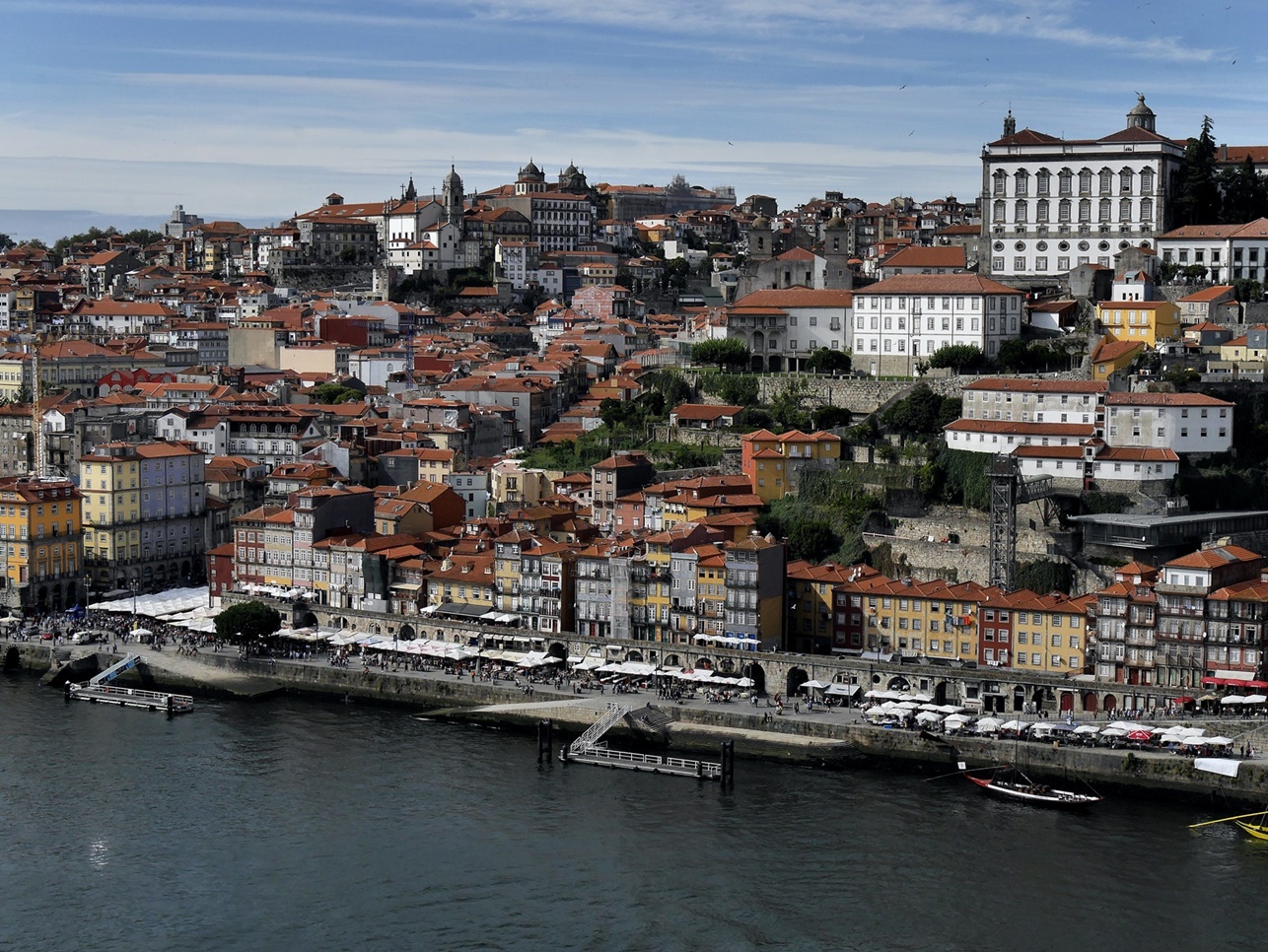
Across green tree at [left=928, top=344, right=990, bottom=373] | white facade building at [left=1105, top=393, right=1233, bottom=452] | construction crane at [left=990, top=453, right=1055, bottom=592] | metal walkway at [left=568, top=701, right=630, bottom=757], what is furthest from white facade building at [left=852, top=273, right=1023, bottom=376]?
metal walkway at [left=568, top=701, right=630, bottom=757]

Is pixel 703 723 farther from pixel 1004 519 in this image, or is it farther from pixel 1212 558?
pixel 1212 558

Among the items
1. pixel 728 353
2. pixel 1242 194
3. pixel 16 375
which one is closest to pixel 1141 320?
pixel 1242 194

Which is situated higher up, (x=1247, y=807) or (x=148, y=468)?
(x=148, y=468)

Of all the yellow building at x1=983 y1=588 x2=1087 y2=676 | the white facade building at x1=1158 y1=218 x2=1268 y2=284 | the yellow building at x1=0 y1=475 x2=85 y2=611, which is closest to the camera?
the yellow building at x1=983 y1=588 x2=1087 y2=676

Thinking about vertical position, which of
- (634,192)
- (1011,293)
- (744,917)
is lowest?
(744,917)

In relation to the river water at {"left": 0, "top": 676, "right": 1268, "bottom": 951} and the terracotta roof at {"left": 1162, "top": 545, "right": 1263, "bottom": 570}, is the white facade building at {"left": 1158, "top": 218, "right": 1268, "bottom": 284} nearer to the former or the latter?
the terracotta roof at {"left": 1162, "top": 545, "right": 1263, "bottom": 570}

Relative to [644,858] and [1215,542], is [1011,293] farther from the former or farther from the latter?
[644,858]

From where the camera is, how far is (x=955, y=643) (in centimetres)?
3000

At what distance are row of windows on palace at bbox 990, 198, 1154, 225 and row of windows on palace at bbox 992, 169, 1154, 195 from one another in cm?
19

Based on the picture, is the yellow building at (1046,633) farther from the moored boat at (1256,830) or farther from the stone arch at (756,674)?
the moored boat at (1256,830)

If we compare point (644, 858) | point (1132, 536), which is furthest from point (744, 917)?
point (1132, 536)

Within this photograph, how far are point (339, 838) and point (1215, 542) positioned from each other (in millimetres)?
14500

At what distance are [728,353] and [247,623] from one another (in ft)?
42.6

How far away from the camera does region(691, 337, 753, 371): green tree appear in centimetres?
4134
